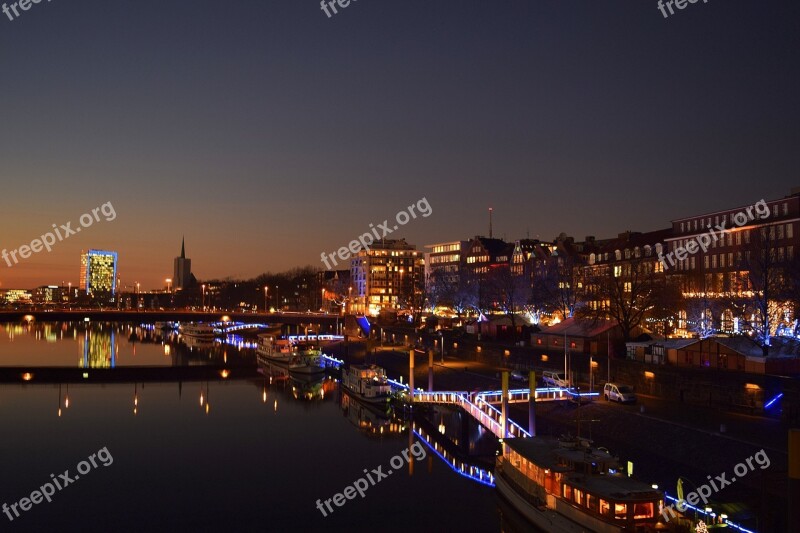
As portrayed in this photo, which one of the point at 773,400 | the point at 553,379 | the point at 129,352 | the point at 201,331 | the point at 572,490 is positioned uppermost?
the point at 773,400

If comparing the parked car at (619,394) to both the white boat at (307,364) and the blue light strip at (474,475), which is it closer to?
the blue light strip at (474,475)

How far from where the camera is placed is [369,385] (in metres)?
65.6

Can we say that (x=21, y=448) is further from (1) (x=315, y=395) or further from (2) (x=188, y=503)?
(1) (x=315, y=395)

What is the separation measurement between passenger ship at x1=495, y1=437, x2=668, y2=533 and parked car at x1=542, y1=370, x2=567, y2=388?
2116 centimetres

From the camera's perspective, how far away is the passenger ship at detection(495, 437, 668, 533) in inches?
1009

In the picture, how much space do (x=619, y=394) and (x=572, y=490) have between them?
21.1m

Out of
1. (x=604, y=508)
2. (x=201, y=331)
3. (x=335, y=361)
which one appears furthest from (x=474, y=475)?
(x=201, y=331)

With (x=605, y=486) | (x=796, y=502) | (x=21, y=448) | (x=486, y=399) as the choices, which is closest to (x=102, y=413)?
(x=21, y=448)

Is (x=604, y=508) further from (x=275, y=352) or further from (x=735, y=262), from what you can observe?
(x=275, y=352)

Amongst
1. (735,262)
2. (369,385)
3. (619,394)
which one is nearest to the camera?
(619,394)

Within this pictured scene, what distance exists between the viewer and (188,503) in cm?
3553

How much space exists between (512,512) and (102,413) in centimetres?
4204

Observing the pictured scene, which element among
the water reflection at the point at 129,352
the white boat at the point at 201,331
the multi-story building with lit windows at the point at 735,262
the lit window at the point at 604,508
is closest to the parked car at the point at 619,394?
the multi-story building with lit windows at the point at 735,262

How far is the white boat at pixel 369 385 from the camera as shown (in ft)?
213
